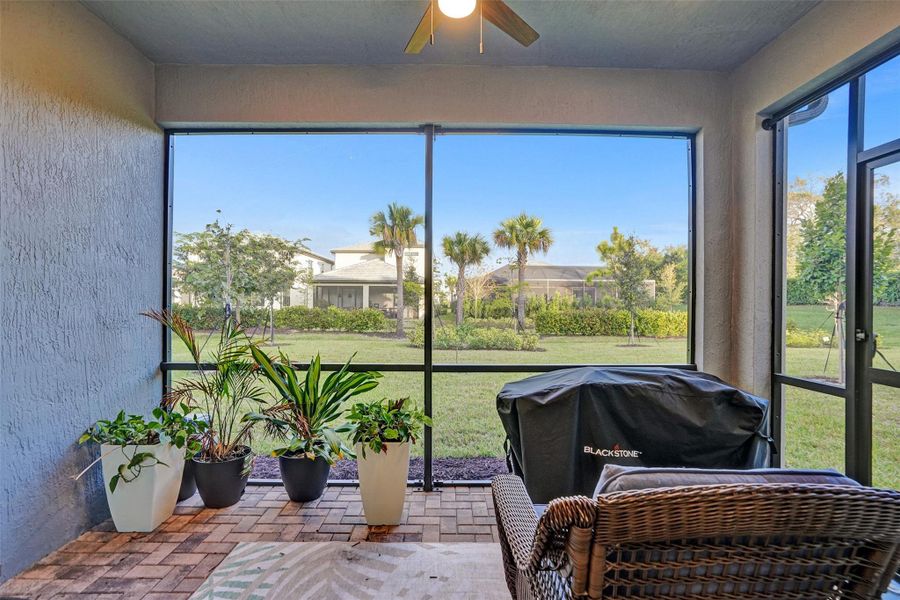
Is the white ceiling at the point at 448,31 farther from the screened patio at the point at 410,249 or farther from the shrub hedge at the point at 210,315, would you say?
the shrub hedge at the point at 210,315

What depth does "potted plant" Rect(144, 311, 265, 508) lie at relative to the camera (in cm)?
284

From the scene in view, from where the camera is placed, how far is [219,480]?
284cm

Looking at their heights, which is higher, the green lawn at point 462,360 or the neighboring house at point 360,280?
the neighboring house at point 360,280

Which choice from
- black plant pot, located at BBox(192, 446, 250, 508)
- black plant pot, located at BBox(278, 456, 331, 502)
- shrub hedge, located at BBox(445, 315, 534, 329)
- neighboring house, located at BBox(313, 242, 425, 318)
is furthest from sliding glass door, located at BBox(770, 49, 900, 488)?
black plant pot, located at BBox(192, 446, 250, 508)

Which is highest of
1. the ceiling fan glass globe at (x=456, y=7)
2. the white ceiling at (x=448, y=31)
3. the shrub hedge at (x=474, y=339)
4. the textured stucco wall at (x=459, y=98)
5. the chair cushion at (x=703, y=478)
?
the white ceiling at (x=448, y=31)

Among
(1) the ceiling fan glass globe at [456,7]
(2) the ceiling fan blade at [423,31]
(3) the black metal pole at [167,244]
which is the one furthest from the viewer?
(3) the black metal pole at [167,244]

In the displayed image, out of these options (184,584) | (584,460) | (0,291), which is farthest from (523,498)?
(0,291)

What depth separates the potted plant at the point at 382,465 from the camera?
8.77ft

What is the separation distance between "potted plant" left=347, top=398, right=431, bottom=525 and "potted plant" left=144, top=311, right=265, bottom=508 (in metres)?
0.83

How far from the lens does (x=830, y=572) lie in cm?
108

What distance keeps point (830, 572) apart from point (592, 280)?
241 centimetres

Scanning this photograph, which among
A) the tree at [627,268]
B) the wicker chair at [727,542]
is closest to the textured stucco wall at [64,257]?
the wicker chair at [727,542]

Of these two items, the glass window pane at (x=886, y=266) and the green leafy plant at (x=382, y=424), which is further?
the green leafy plant at (x=382, y=424)

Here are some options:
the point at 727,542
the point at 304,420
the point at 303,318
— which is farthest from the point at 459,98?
the point at 727,542
